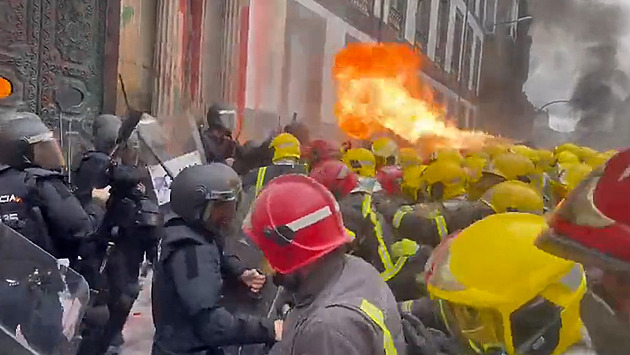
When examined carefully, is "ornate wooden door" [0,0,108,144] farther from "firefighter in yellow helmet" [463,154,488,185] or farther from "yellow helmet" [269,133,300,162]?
"firefighter in yellow helmet" [463,154,488,185]

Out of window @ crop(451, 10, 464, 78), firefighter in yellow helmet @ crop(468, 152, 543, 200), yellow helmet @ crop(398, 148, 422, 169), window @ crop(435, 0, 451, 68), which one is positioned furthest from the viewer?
window @ crop(435, 0, 451, 68)

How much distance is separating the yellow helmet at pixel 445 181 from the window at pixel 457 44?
236cm

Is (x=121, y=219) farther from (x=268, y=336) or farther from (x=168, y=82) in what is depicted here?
(x=168, y=82)

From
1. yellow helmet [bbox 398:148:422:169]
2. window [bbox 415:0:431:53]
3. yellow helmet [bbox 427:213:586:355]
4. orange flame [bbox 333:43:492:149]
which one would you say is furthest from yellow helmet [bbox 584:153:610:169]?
orange flame [bbox 333:43:492:149]

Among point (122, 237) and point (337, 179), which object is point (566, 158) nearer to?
point (337, 179)

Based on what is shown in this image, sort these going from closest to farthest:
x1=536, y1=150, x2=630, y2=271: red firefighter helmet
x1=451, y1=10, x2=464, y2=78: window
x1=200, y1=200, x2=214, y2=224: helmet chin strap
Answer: x1=536, y1=150, x2=630, y2=271: red firefighter helmet < x1=200, y1=200, x2=214, y2=224: helmet chin strap < x1=451, y1=10, x2=464, y2=78: window

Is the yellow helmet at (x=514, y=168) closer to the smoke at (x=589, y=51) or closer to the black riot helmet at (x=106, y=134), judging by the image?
the smoke at (x=589, y=51)

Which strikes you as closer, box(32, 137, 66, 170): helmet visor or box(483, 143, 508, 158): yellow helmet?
box(32, 137, 66, 170): helmet visor

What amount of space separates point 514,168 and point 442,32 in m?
2.69

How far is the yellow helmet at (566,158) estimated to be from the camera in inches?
173

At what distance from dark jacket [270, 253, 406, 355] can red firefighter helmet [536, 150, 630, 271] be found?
0.44m

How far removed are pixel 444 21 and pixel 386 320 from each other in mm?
5019

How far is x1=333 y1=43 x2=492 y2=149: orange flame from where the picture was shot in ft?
22.5

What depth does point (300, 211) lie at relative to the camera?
1646mm
